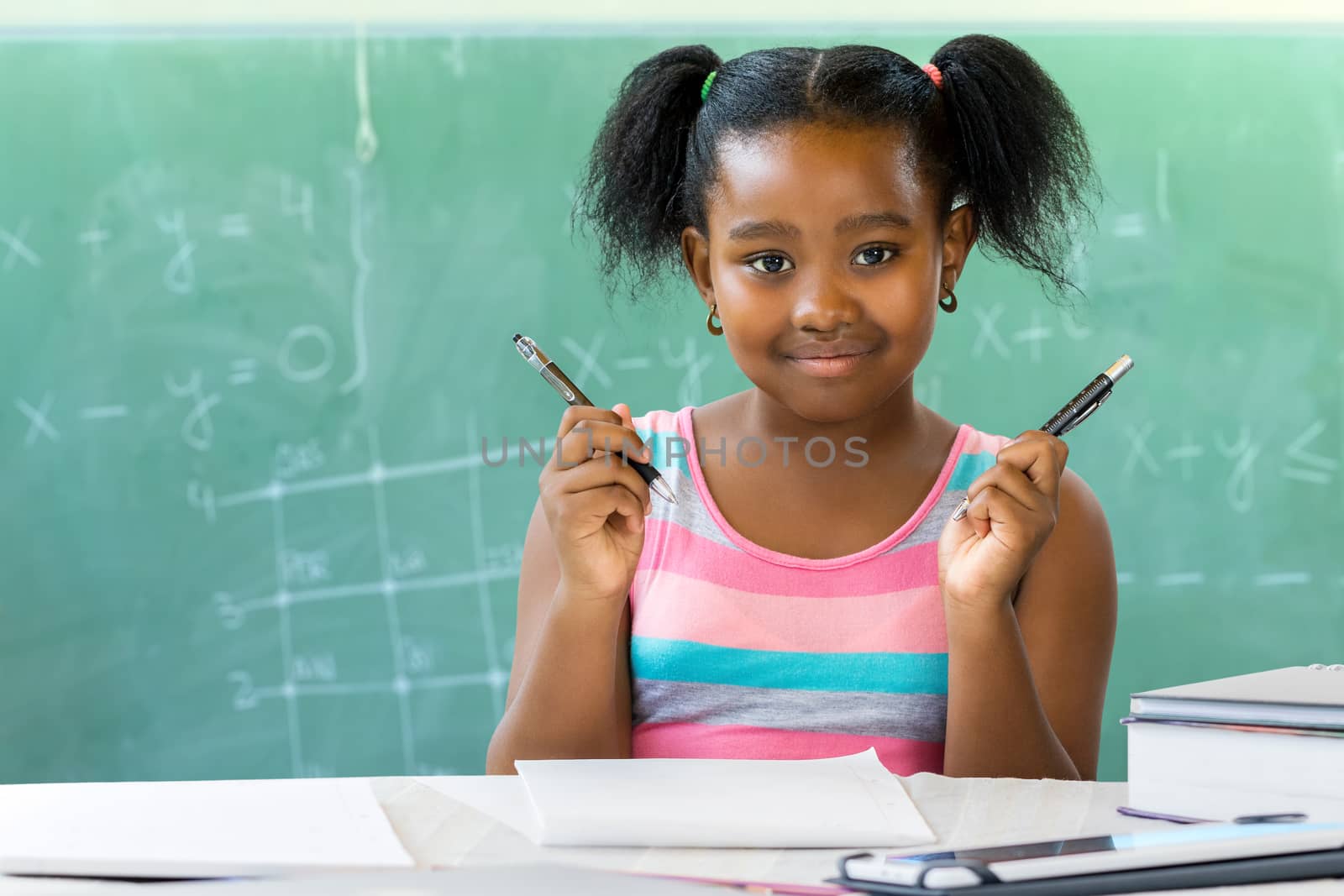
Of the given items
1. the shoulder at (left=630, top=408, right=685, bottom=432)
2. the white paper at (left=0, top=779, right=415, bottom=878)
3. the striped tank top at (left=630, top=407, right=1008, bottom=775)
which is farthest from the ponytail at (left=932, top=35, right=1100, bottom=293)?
the white paper at (left=0, top=779, right=415, bottom=878)

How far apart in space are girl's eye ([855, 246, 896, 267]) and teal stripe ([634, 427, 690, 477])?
29 cm

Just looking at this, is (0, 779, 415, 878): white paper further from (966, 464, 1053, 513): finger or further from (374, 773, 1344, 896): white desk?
(966, 464, 1053, 513): finger

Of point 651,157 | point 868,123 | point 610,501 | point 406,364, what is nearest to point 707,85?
point 651,157

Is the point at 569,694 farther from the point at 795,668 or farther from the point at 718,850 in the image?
the point at 718,850

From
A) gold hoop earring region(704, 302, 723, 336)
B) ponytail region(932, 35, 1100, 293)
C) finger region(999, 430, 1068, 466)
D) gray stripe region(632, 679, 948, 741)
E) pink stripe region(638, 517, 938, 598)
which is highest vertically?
ponytail region(932, 35, 1100, 293)

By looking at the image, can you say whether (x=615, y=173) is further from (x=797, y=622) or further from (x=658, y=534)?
(x=797, y=622)

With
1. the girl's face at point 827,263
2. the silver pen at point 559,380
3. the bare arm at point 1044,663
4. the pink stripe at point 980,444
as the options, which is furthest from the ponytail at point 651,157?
the bare arm at point 1044,663

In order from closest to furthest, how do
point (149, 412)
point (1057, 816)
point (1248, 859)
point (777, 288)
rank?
point (1248, 859)
point (1057, 816)
point (777, 288)
point (149, 412)

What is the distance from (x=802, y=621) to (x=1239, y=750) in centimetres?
48

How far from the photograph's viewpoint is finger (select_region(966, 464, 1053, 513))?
2.84 ft

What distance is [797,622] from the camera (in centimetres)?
107

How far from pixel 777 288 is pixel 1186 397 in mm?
1500

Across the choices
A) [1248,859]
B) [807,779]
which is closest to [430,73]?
[807,779]

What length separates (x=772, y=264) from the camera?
3.21 feet
